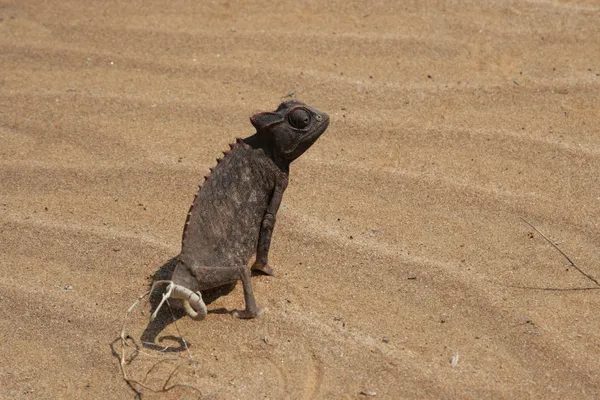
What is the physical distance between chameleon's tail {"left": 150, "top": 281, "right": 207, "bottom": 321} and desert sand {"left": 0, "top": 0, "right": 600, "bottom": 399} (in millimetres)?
225

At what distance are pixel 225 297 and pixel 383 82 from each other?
8.00 ft

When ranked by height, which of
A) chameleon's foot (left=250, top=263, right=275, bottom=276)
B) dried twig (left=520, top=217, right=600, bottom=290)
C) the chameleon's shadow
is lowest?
the chameleon's shadow

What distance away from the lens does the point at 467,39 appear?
6668mm

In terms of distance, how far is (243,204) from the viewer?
443cm

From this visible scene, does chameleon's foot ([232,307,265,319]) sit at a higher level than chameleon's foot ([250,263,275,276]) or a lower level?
lower

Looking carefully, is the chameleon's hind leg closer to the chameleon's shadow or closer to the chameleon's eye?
the chameleon's shadow

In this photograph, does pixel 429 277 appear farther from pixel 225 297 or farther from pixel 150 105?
pixel 150 105

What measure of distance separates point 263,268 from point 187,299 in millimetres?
685

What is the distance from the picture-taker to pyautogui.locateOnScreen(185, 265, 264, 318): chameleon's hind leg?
13.9ft

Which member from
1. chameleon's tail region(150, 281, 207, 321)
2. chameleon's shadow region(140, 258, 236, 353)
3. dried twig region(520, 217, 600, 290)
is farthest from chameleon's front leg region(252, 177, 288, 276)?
dried twig region(520, 217, 600, 290)

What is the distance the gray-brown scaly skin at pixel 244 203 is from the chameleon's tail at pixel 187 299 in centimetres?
13

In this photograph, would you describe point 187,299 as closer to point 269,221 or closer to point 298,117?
point 269,221

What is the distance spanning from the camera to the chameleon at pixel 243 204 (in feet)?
13.9

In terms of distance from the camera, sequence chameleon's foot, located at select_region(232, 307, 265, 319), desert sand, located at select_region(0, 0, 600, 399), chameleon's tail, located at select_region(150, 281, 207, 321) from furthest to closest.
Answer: chameleon's foot, located at select_region(232, 307, 265, 319) → desert sand, located at select_region(0, 0, 600, 399) → chameleon's tail, located at select_region(150, 281, 207, 321)
